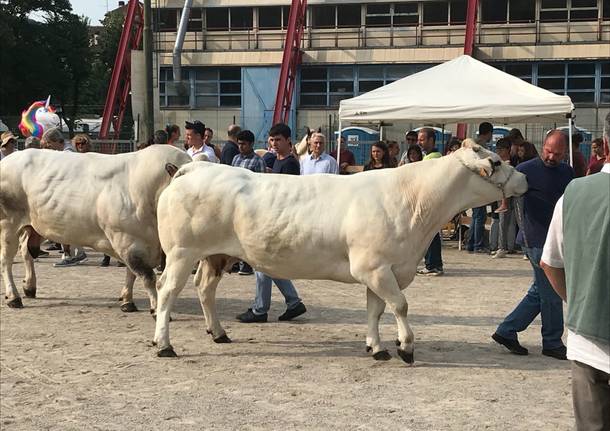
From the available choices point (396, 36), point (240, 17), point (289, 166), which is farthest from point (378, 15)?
point (289, 166)

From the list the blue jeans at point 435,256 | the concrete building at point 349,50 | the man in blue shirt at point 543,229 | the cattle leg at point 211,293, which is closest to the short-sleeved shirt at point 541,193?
the man in blue shirt at point 543,229

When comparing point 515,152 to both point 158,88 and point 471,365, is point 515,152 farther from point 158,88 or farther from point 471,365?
point 158,88

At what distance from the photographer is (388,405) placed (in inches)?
221

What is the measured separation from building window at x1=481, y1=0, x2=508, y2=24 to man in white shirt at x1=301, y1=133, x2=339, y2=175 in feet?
101

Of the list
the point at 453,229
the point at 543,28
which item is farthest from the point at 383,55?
the point at 453,229

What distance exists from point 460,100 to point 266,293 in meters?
6.78

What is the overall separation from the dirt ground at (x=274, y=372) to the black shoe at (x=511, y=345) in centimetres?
7

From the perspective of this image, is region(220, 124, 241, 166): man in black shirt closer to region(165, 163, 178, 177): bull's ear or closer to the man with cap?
region(165, 163, 178, 177): bull's ear

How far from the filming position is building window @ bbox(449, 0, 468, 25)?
3808 centimetres

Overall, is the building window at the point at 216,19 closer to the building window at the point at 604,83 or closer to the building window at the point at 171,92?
the building window at the point at 171,92

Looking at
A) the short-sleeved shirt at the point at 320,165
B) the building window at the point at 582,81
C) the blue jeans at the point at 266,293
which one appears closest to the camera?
the blue jeans at the point at 266,293

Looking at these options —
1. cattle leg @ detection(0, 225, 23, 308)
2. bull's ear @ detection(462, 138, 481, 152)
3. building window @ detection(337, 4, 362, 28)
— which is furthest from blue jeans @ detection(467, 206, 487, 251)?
building window @ detection(337, 4, 362, 28)

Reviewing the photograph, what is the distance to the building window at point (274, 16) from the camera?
132 feet

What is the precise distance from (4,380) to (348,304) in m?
4.27
